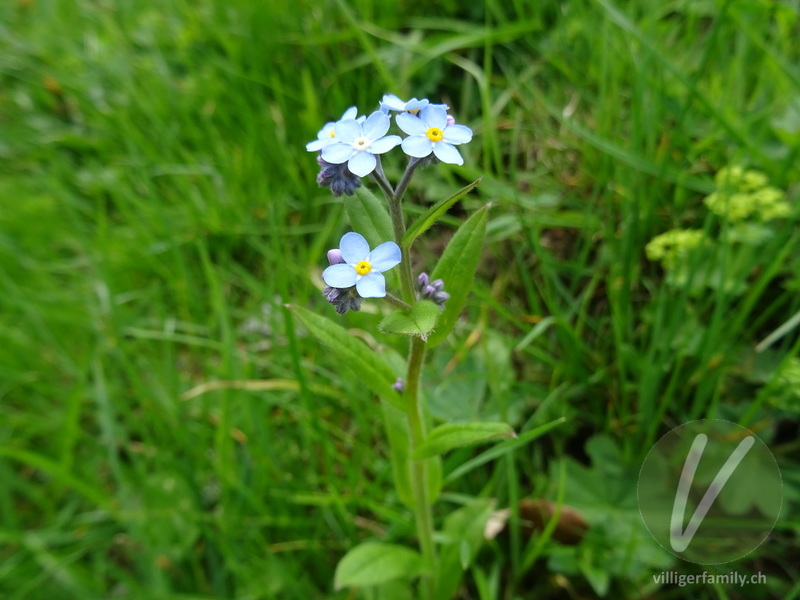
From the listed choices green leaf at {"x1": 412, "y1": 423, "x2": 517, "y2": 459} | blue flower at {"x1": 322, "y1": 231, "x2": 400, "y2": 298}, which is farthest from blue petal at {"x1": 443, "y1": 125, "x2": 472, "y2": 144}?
green leaf at {"x1": 412, "y1": 423, "x2": 517, "y2": 459}

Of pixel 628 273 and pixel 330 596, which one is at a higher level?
pixel 628 273

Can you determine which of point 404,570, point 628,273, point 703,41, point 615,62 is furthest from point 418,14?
point 404,570

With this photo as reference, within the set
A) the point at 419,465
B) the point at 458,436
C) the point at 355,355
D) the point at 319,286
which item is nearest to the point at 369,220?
the point at 355,355

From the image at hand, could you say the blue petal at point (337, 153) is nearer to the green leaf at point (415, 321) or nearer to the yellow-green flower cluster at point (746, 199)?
the green leaf at point (415, 321)

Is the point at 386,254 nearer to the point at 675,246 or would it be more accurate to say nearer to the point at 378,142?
the point at 378,142

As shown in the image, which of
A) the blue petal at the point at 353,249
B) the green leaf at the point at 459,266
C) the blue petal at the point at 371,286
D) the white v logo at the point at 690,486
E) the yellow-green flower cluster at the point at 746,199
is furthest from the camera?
the yellow-green flower cluster at the point at 746,199

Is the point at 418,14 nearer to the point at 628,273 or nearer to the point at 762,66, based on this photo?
the point at 762,66

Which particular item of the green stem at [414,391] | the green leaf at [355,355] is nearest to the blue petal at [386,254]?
A: the green stem at [414,391]
